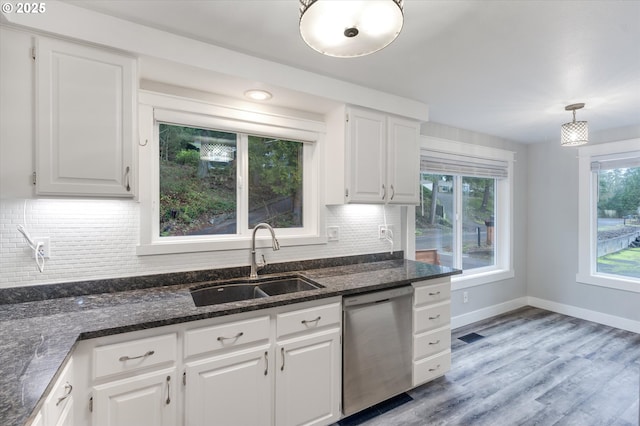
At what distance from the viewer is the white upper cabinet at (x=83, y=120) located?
54.3 inches

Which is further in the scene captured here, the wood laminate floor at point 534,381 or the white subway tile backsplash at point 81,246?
the wood laminate floor at point 534,381

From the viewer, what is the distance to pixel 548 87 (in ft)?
7.54

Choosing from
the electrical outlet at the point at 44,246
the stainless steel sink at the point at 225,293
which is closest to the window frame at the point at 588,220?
the stainless steel sink at the point at 225,293

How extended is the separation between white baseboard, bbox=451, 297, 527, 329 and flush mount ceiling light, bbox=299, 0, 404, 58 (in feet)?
10.6

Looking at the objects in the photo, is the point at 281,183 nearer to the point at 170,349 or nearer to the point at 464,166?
the point at 170,349

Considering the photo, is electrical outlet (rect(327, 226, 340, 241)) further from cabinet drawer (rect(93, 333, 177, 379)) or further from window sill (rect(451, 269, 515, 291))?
window sill (rect(451, 269, 515, 291))

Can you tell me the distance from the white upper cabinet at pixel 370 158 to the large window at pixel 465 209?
2.22 feet

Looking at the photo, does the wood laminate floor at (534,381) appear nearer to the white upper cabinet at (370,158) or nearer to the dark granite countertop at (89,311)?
the dark granite countertop at (89,311)

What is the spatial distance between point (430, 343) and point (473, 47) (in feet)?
6.78

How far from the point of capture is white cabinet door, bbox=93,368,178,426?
4.16 ft

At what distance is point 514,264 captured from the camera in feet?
13.3

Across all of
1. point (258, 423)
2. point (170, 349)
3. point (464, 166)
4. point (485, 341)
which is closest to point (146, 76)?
point (170, 349)

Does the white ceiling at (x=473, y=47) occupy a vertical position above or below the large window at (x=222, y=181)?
above

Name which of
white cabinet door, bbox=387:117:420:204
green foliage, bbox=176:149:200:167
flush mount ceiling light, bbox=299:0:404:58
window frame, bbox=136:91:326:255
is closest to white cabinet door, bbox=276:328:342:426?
window frame, bbox=136:91:326:255
